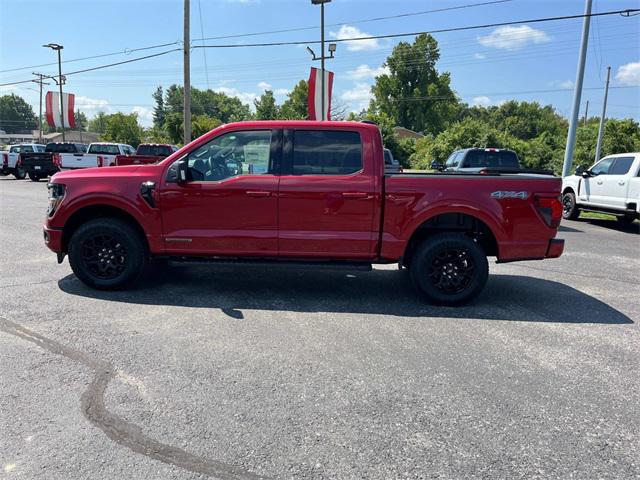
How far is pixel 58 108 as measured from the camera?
38906 mm

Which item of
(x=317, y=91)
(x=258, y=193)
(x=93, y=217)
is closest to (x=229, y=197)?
(x=258, y=193)

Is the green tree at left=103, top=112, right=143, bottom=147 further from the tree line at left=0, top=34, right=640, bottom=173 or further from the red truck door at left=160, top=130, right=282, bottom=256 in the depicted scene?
the red truck door at left=160, top=130, right=282, bottom=256

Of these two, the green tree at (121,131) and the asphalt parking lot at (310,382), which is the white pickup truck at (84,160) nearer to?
the asphalt parking lot at (310,382)

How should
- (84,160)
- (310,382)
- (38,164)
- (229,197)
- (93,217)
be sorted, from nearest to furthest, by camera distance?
(310,382)
(229,197)
(93,217)
(84,160)
(38,164)

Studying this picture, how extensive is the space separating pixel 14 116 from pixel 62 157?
509ft

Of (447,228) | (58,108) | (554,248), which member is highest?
(58,108)

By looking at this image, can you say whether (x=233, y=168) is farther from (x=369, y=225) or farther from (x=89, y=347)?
(x=89, y=347)

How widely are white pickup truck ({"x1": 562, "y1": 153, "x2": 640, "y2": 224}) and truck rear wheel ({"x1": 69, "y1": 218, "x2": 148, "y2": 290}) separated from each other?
11.1 meters

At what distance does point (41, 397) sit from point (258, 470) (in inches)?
66.5

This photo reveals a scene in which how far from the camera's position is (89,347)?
3977 mm

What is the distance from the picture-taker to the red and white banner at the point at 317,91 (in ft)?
73.0

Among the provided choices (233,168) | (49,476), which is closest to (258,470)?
(49,476)

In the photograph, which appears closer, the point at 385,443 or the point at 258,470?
the point at 258,470

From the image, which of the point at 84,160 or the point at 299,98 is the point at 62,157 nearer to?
the point at 84,160
